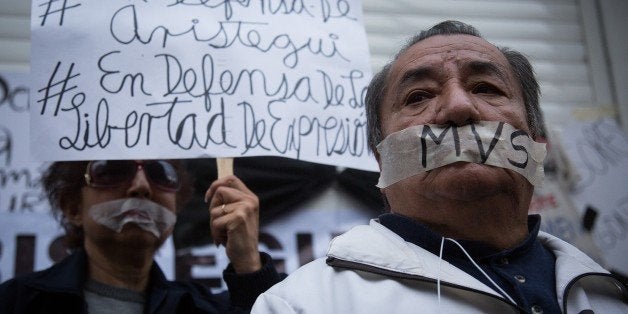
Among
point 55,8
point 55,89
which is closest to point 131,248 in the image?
point 55,89

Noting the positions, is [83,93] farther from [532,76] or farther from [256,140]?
[532,76]

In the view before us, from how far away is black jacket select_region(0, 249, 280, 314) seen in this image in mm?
1811

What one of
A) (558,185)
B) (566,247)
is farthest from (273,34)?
(558,185)

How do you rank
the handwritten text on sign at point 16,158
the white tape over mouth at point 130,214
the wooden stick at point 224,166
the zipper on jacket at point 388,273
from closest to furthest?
the zipper on jacket at point 388,273 < the wooden stick at point 224,166 < the white tape over mouth at point 130,214 < the handwritten text on sign at point 16,158

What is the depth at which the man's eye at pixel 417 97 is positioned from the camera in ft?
5.01

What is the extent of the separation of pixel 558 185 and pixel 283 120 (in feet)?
6.23

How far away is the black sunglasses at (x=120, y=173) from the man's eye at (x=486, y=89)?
48.8 inches

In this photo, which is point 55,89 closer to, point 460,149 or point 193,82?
point 193,82

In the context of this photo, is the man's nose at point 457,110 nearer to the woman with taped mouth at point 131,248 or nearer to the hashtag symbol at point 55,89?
the woman with taped mouth at point 131,248

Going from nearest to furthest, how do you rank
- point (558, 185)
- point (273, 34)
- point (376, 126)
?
1. point (376, 126)
2. point (273, 34)
3. point (558, 185)

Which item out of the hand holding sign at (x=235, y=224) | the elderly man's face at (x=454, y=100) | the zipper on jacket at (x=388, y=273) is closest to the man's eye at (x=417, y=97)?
the elderly man's face at (x=454, y=100)

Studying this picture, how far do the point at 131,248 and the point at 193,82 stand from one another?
67 centimetres

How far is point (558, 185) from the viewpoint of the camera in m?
3.19

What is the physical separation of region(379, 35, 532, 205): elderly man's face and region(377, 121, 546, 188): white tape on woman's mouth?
19mm
